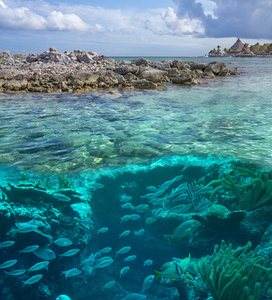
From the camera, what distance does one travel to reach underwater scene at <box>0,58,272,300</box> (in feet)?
12.0

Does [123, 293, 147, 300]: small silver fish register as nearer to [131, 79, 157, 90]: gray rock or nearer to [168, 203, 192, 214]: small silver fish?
[168, 203, 192, 214]: small silver fish

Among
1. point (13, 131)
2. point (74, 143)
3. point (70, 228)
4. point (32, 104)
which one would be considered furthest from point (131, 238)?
point (32, 104)

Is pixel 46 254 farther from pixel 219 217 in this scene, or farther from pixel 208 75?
pixel 208 75

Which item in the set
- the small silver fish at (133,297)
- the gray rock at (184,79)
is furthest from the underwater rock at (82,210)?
the gray rock at (184,79)

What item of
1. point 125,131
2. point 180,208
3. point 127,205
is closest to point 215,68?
point 125,131

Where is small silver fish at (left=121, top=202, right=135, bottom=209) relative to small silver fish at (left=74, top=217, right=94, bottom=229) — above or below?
above

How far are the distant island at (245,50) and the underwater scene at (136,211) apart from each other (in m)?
151

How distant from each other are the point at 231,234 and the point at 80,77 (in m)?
18.5

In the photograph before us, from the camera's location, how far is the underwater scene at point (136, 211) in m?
3.66

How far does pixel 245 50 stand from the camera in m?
151

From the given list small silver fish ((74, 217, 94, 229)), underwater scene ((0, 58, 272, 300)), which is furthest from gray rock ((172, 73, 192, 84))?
small silver fish ((74, 217, 94, 229))

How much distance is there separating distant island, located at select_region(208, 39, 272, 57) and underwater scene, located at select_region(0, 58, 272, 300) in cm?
15085

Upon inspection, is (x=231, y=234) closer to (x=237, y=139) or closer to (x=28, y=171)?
(x=237, y=139)

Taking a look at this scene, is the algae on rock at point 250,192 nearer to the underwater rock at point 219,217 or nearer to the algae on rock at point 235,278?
the underwater rock at point 219,217
